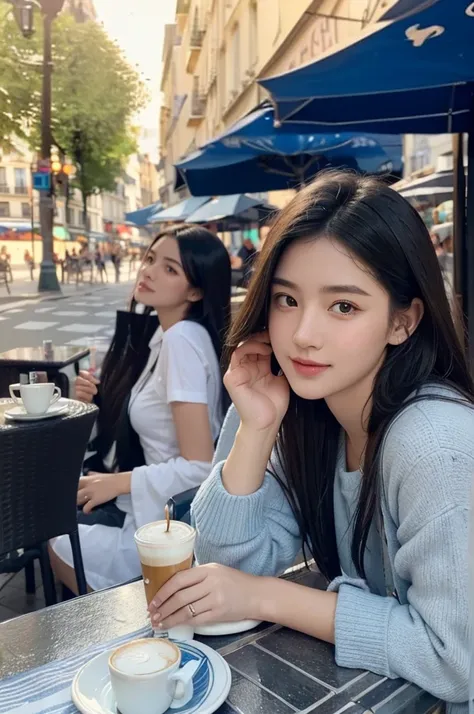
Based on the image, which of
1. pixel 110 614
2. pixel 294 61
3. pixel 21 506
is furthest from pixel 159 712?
pixel 294 61

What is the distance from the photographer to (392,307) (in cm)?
113

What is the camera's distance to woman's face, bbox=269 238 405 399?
1.09 metres

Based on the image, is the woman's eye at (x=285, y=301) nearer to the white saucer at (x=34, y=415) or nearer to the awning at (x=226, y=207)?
the white saucer at (x=34, y=415)

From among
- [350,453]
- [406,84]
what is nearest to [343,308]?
[350,453]

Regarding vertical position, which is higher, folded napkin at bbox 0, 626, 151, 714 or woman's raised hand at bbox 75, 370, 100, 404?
woman's raised hand at bbox 75, 370, 100, 404

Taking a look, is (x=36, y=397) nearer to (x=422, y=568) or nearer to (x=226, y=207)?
(x=422, y=568)

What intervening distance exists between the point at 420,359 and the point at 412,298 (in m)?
0.12

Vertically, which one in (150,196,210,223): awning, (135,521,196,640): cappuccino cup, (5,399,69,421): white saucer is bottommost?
(135,521,196,640): cappuccino cup

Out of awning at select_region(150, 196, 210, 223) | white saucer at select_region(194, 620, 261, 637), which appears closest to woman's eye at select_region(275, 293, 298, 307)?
white saucer at select_region(194, 620, 261, 637)

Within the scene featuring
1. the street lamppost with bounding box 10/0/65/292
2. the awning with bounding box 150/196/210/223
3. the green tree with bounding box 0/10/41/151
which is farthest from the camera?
the awning with bounding box 150/196/210/223

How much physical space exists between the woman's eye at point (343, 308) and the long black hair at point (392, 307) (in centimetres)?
7

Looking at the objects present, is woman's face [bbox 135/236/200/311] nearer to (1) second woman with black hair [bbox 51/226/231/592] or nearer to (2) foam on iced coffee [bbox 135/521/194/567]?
(1) second woman with black hair [bbox 51/226/231/592]

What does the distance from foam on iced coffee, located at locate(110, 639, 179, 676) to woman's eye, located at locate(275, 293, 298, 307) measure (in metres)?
0.61

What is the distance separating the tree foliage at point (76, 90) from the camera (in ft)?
10.9
